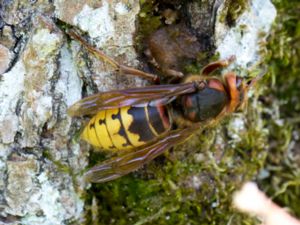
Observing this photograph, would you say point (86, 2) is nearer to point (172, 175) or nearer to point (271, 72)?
point (172, 175)

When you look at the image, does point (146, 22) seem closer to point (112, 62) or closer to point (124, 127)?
point (112, 62)

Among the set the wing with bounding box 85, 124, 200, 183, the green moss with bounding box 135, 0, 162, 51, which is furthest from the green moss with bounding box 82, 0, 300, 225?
the wing with bounding box 85, 124, 200, 183

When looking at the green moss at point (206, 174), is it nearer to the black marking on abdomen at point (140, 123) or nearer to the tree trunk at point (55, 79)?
the tree trunk at point (55, 79)

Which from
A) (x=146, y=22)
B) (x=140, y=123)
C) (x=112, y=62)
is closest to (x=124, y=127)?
(x=140, y=123)

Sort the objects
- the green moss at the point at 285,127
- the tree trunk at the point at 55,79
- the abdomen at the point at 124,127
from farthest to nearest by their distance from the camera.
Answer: the green moss at the point at 285,127 → the abdomen at the point at 124,127 → the tree trunk at the point at 55,79

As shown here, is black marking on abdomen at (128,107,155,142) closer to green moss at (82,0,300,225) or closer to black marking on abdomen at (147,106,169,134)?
black marking on abdomen at (147,106,169,134)

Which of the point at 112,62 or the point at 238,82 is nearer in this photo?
the point at 112,62

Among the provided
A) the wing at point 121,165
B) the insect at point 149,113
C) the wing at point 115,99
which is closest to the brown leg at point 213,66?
the insect at point 149,113

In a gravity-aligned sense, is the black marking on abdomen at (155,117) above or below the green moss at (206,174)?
above

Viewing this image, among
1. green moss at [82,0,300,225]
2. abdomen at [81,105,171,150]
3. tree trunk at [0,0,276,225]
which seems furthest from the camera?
green moss at [82,0,300,225]
